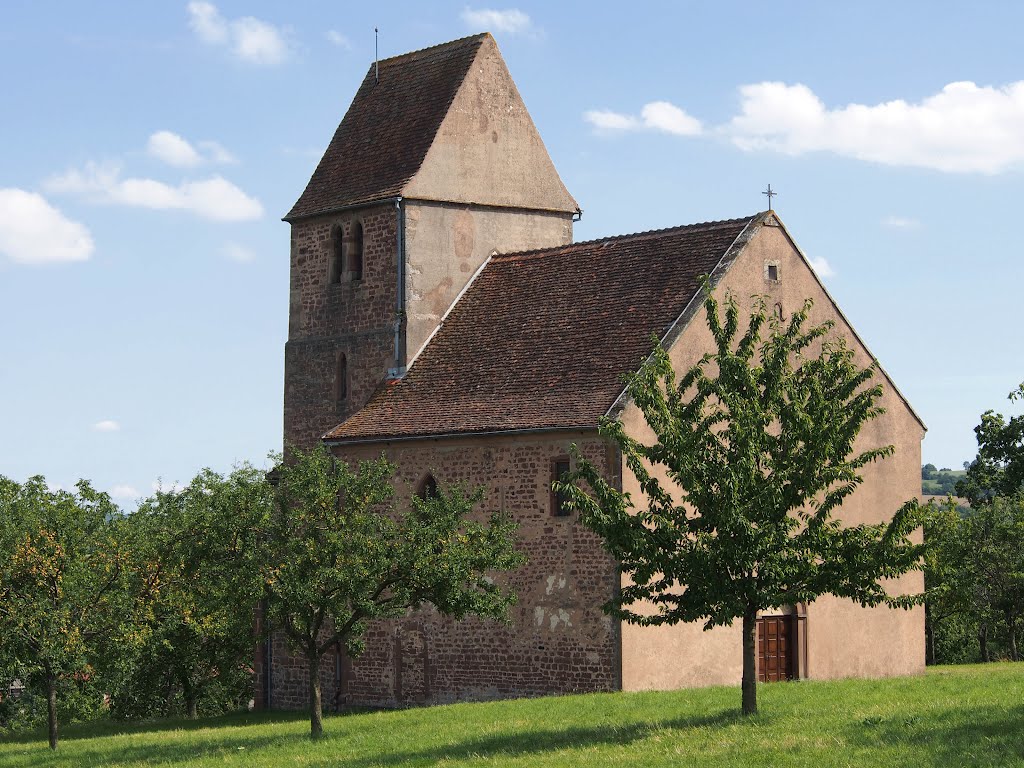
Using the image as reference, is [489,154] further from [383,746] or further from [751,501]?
[751,501]

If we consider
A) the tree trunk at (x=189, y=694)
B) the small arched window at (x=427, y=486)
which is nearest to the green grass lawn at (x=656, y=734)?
the small arched window at (x=427, y=486)

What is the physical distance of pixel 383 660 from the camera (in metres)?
34.7

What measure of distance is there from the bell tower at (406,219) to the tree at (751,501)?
13.7 m

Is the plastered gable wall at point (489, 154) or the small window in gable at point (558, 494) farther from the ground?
the plastered gable wall at point (489, 154)

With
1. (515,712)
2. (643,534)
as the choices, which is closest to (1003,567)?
(515,712)

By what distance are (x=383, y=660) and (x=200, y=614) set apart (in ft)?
15.3

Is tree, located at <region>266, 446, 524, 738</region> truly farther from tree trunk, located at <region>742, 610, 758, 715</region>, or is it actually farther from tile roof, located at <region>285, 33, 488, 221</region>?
tile roof, located at <region>285, 33, 488, 221</region>

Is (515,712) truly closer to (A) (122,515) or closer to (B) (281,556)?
(B) (281,556)

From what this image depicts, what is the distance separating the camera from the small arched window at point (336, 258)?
129ft

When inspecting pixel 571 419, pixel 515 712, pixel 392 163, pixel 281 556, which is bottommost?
pixel 515 712

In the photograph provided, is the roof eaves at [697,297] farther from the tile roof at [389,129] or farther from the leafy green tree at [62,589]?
the leafy green tree at [62,589]

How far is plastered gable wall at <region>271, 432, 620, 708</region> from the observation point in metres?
30.8

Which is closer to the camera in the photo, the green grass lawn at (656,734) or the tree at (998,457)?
the green grass lawn at (656,734)

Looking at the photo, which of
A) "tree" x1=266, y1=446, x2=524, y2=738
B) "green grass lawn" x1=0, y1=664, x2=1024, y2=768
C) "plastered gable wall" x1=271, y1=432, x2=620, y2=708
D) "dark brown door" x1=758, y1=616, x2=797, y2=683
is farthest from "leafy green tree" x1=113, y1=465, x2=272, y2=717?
"dark brown door" x1=758, y1=616, x2=797, y2=683
